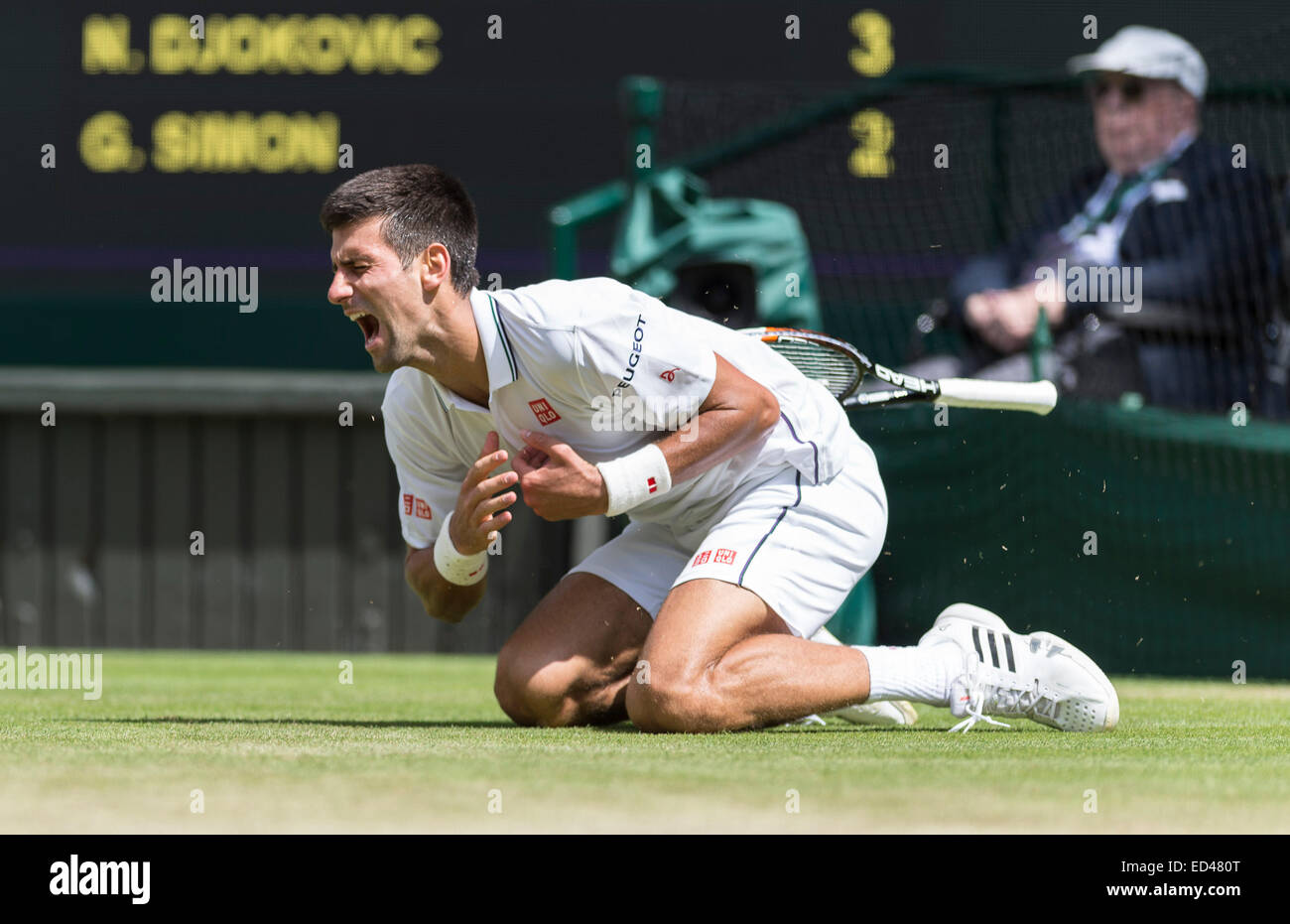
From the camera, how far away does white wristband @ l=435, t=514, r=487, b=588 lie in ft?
13.0

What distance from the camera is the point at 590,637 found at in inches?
169

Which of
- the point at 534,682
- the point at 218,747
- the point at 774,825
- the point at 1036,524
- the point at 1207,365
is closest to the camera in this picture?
the point at 774,825

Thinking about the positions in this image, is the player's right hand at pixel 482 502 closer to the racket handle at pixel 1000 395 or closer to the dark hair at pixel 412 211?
the dark hair at pixel 412 211

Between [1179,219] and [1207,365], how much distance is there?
0.65 m

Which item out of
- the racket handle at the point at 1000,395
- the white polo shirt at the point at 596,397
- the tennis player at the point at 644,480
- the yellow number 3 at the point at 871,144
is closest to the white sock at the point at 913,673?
the tennis player at the point at 644,480

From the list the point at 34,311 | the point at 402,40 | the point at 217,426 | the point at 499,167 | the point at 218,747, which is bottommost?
the point at 218,747

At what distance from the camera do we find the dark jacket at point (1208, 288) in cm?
750

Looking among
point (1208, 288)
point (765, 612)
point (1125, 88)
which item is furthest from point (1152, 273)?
point (765, 612)

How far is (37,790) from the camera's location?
291cm

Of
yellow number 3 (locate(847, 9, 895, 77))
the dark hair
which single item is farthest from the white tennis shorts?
yellow number 3 (locate(847, 9, 895, 77))

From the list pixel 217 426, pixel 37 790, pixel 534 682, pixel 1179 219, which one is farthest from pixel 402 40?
pixel 37 790

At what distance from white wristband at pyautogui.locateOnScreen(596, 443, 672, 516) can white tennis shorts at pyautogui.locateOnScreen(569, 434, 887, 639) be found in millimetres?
277
